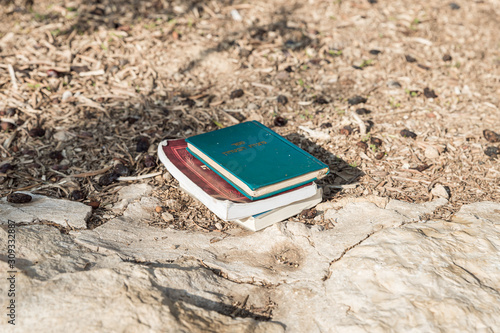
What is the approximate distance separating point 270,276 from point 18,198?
1850 millimetres

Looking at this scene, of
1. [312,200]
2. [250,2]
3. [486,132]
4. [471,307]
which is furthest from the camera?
[250,2]

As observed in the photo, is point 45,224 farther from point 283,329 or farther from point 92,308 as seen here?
point 283,329

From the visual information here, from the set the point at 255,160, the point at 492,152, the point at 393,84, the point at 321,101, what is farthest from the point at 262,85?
the point at 492,152

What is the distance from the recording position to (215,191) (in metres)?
2.88

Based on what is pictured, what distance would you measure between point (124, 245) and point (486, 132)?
323 centimetres

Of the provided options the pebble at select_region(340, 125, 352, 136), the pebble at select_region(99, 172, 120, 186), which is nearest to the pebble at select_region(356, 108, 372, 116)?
the pebble at select_region(340, 125, 352, 136)

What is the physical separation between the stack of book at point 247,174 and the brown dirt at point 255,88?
1.15 feet

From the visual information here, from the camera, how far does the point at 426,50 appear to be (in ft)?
17.6

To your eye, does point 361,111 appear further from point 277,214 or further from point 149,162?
point 149,162

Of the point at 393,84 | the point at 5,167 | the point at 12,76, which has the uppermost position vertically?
the point at 393,84

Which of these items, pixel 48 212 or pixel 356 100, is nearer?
pixel 48 212

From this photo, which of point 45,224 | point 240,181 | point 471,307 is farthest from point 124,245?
point 471,307

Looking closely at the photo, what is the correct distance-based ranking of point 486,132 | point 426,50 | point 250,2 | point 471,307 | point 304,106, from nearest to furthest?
point 471,307
point 486,132
point 304,106
point 426,50
point 250,2

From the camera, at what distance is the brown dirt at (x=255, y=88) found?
12.0 feet
